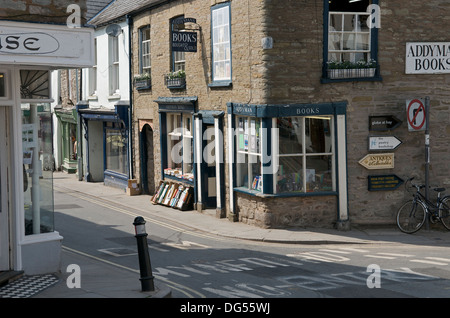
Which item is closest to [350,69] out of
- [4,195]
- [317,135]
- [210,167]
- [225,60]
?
[317,135]

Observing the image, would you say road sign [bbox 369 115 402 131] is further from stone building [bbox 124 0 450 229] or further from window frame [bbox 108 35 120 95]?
window frame [bbox 108 35 120 95]

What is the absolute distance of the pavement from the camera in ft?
33.5

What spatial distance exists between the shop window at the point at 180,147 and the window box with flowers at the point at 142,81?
1607 millimetres

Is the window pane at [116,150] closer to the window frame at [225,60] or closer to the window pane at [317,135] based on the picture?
the window frame at [225,60]

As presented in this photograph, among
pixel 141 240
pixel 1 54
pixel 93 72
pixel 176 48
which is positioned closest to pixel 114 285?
pixel 141 240

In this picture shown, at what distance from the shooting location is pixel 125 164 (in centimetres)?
2609

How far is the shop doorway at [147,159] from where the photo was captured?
80.0ft

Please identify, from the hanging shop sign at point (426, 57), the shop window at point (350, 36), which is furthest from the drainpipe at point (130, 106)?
the hanging shop sign at point (426, 57)

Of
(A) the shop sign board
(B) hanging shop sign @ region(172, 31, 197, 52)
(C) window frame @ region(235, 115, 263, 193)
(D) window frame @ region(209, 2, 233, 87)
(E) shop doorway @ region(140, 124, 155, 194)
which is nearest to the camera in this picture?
(A) the shop sign board

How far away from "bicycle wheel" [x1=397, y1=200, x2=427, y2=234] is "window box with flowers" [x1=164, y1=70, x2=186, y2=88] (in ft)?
25.6

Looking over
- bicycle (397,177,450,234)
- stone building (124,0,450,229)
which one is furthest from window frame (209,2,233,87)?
bicycle (397,177,450,234)

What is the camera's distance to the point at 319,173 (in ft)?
55.8

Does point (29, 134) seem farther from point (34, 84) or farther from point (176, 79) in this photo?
point (176, 79)

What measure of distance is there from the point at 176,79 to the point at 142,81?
2935 mm
